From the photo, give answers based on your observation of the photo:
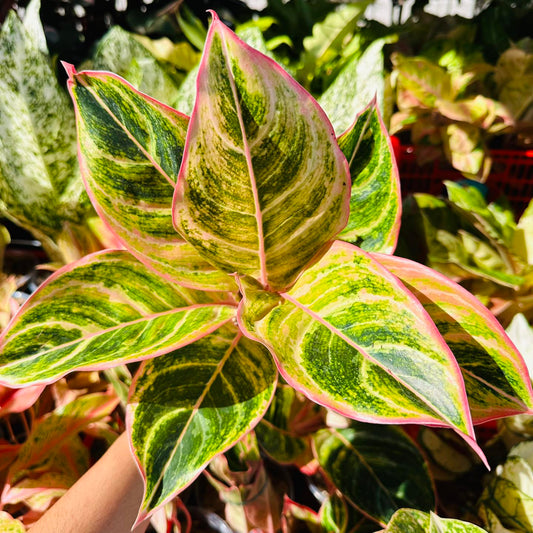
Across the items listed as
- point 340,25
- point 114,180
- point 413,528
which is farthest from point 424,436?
point 340,25

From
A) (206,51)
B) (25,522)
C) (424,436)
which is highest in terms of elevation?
(206,51)

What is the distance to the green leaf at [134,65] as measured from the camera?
57 centimetres

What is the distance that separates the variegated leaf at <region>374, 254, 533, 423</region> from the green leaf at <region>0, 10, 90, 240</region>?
16.1 inches

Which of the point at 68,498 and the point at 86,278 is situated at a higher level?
the point at 86,278

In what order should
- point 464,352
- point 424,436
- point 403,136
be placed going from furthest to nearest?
point 403,136, point 424,436, point 464,352

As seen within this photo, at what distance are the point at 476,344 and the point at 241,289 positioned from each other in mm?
185

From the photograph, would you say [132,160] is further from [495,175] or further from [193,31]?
[495,175]

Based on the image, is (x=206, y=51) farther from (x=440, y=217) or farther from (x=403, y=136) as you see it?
(x=403, y=136)

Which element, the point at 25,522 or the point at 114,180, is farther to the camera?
the point at 25,522

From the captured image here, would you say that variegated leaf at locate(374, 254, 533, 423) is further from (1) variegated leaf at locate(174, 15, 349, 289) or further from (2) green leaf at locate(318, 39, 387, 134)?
(2) green leaf at locate(318, 39, 387, 134)

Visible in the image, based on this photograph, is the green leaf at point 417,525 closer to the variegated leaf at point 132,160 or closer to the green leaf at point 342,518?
the green leaf at point 342,518

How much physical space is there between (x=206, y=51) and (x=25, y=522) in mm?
563

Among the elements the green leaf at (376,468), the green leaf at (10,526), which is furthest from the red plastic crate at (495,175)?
the green leaf at (10,526)

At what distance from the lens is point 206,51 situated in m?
0.26
